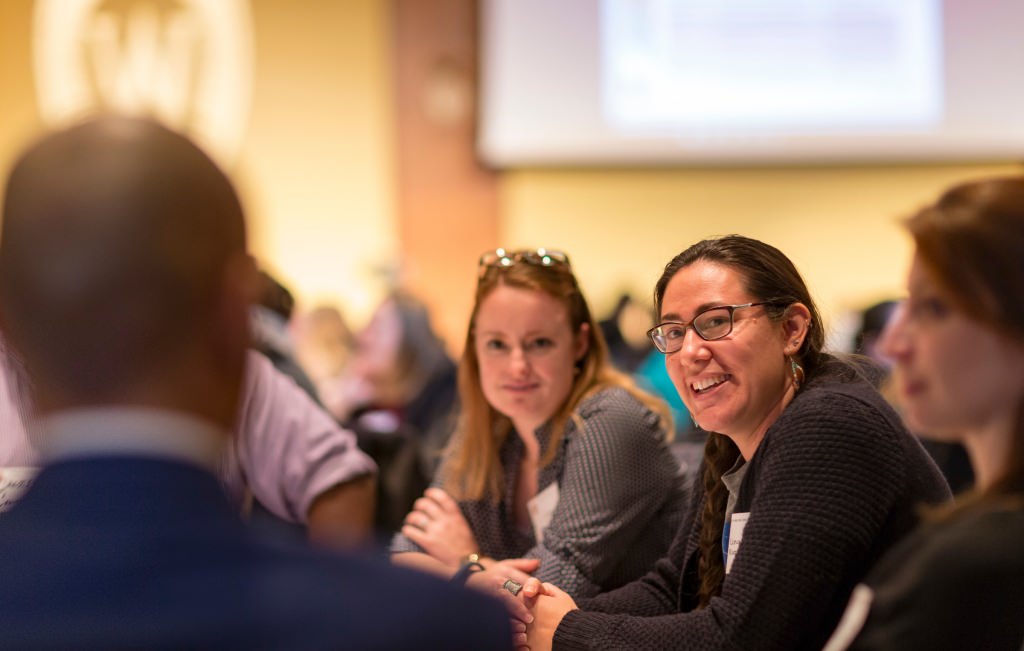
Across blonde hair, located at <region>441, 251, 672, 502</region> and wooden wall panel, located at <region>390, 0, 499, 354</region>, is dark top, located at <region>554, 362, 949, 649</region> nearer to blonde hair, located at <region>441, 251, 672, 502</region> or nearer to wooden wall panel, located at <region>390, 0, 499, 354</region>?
blonde hair, located at <region>441, 251, 672, 502</region>

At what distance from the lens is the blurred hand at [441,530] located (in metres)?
2.35

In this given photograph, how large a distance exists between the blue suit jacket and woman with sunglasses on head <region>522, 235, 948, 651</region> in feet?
2.45

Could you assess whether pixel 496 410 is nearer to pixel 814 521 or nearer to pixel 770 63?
pixel 814 521

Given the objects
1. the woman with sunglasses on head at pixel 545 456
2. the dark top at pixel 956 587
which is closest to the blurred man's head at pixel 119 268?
the dark top at pixel 956 587

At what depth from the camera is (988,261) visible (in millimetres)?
1100

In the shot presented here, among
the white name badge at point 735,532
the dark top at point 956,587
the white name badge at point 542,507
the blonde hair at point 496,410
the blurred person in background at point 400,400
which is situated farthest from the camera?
the blurred person in background at point 400,400

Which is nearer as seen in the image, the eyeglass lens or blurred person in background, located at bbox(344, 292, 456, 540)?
the eyeglass lens

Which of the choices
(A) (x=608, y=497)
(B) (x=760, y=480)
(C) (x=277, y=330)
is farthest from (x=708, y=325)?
(C) (x=277, y=330)

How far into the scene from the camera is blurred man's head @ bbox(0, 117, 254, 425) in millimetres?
881

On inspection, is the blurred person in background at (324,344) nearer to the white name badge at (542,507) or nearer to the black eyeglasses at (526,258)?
the black eyeglasses at (526,258)

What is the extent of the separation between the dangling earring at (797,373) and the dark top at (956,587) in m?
0.62

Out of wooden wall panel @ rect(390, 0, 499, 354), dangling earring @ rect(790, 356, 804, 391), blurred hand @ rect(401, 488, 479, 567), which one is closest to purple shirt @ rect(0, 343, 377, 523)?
blurred hand @ rect(401, 488, 479, 567)

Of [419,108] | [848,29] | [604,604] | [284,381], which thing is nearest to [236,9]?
[419,108]

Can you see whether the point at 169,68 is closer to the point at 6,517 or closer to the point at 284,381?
the point at 284,381
